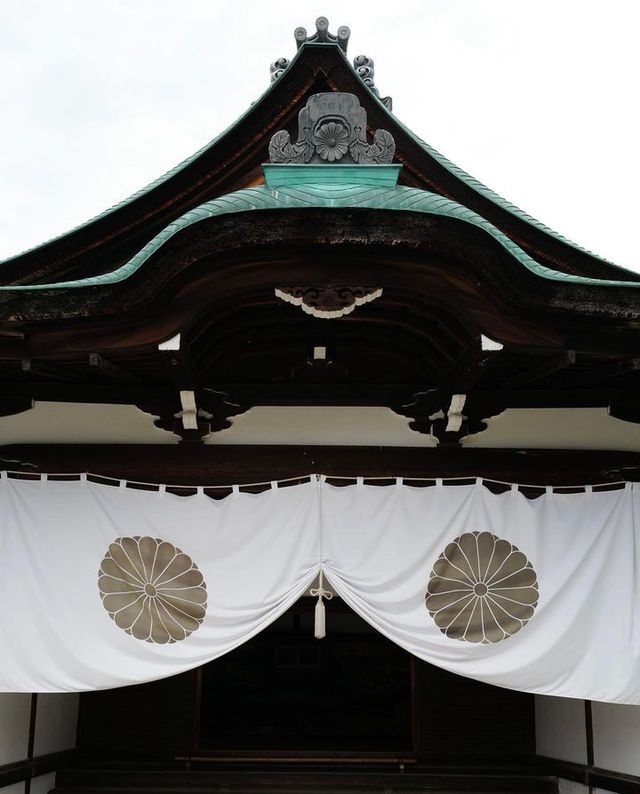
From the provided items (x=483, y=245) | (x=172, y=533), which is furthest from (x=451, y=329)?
(x=172, y=533)

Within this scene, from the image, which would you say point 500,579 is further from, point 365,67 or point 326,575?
point 365,67

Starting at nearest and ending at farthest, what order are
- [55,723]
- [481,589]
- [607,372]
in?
[607,372]
[481,589]
[55,723]

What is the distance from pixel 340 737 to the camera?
7.54 metres

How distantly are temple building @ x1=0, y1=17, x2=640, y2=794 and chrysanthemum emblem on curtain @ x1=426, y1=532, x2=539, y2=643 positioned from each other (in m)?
0.02

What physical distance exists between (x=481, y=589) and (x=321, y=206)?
8.32 feet

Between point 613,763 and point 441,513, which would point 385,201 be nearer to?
point 441,513

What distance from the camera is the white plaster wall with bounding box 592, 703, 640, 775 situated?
5023mm

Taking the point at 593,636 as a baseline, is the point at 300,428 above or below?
above

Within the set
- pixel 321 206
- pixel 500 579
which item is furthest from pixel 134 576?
pixel 321 206

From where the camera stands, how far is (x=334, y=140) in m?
5.20

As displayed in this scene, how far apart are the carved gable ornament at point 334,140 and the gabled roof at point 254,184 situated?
0.64m

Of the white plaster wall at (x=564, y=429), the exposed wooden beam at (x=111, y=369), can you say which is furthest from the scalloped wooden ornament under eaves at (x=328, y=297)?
the white plaster wall at (x=564, y=429)

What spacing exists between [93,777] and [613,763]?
406cm

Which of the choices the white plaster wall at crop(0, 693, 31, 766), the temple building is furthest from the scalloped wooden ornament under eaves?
the white plaster wall at crop(0, 693, 31, 766)
